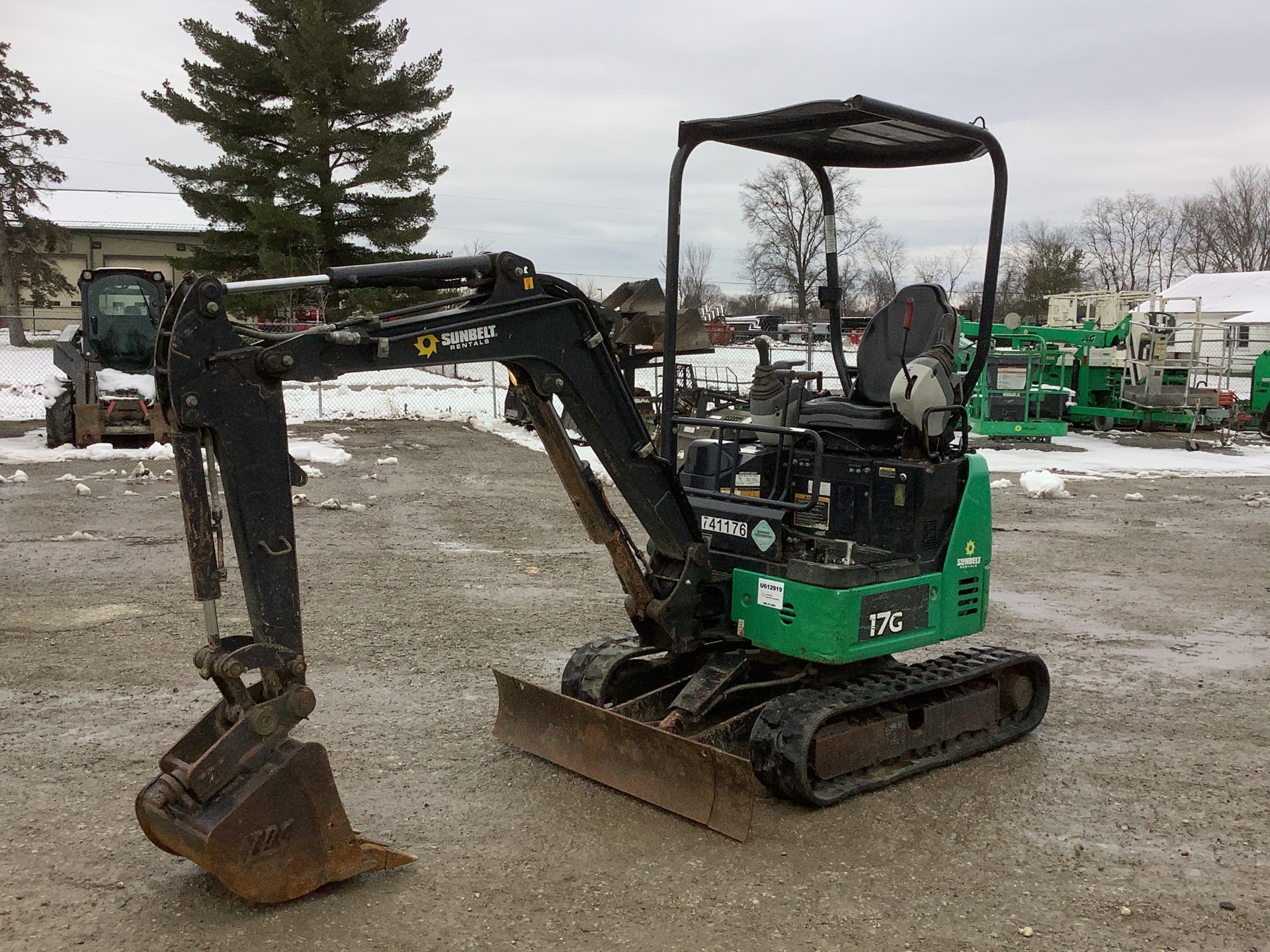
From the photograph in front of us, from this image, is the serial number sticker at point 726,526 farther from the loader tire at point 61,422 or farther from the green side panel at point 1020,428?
the green side panel at point 1020,428

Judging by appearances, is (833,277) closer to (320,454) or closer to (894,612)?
(894,612)

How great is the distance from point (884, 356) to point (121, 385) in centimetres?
1428

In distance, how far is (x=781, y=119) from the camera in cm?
546

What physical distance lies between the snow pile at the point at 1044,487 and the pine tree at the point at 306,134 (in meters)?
17.5

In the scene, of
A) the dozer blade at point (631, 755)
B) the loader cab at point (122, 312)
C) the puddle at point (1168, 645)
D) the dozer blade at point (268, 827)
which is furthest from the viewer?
the loader cab at point (122, 312)

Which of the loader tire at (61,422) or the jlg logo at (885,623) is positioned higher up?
the loader tire at (61,422)

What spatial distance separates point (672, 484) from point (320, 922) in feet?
8.04

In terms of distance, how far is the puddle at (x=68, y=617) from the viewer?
25.0 feet

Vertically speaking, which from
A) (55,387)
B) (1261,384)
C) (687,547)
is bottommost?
(687,547)

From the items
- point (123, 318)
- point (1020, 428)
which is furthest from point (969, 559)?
point (123, 318)

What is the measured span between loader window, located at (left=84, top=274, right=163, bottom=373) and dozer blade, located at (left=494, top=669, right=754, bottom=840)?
14.8m

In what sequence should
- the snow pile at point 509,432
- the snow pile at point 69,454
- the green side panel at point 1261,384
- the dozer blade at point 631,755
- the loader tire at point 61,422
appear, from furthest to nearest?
the green side panel at point 1261,384 → the snow pile at point 509,432 → the loader tire at point 61,422 → the snow pile at point 69,454 → the dozer blade at point 631,755

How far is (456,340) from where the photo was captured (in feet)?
14.7

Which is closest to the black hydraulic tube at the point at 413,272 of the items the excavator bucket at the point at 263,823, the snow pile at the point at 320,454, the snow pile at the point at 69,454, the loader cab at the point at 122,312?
the excavator bucket at the point at 263,823
